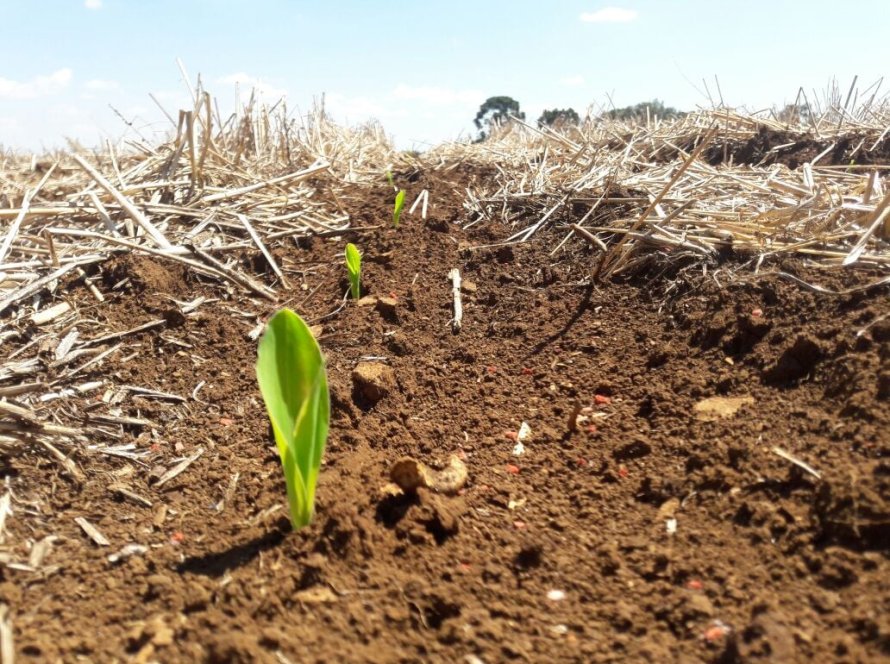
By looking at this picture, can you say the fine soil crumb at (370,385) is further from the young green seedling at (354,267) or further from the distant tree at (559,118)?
the distant tree at (559,118)

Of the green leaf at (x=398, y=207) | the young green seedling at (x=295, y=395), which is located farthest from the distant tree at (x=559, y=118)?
the young green seedling at (x=295, y=395)

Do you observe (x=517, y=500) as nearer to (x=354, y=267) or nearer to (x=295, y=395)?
(x=295, y=395)

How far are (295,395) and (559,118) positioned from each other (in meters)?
5.92

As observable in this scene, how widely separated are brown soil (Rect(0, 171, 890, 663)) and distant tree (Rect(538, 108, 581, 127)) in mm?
3115

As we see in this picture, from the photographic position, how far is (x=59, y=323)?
7.11 feet

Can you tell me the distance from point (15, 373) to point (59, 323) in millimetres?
361

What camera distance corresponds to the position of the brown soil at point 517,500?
3.62 ft

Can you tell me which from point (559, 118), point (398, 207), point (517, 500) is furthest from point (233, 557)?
point (559, 118)

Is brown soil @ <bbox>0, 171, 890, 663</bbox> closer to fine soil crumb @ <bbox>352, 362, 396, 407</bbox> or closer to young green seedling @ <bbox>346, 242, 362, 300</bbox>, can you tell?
fine soil crumb @ <bbox>352, 362, 396, 407</bbox>

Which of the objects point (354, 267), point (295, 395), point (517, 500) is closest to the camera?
point (295, 395)

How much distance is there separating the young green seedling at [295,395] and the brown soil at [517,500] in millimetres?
156

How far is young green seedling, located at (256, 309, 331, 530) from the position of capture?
1.19m

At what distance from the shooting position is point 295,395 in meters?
1.26

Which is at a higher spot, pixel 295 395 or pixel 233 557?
pixel 295 395
